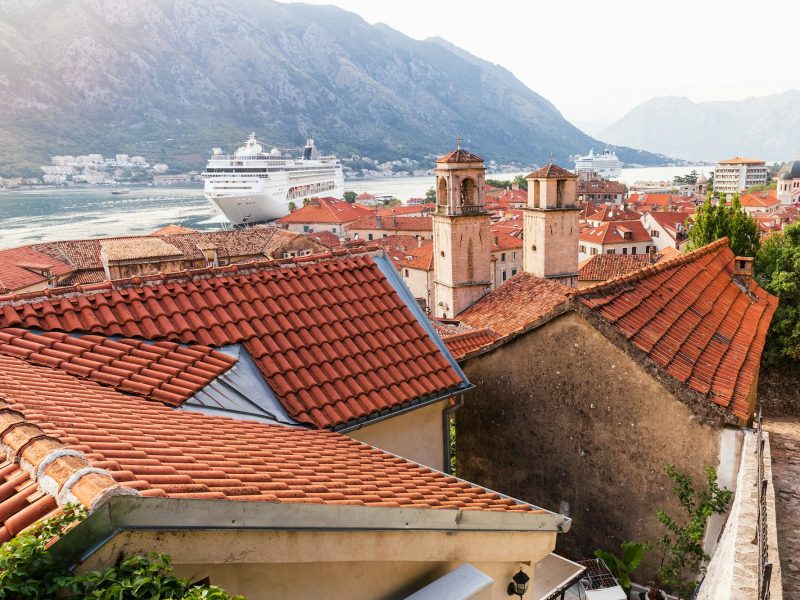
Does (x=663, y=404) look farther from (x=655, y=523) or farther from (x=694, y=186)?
(x=694, y=186)

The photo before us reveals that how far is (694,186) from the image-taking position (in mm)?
147750

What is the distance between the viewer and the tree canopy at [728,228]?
22.2 m

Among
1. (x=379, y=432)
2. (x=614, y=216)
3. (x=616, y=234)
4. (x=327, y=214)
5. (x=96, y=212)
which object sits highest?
(x=96, y=212)

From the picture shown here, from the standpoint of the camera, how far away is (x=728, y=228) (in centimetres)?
2239

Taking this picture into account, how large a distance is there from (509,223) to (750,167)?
119m

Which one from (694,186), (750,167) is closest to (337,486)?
(694,186)

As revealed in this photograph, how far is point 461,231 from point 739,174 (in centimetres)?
15363

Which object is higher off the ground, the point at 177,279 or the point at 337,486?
the point at 177,279

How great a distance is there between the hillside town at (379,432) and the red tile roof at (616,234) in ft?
147

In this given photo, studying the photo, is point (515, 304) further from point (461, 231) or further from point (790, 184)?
point (790, 184)

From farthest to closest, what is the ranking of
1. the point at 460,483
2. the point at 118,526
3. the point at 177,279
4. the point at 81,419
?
1. the point at 177,279
2. the point at 460,483
3. the point at 81,419
4. the point at 118,526

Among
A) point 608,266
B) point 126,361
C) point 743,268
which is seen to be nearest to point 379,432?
point 126,361

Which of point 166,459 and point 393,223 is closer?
point 166,459

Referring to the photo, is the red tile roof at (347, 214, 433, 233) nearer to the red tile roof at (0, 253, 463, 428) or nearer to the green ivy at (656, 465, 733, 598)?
the green ivy at (656, 465, 733, 598)
